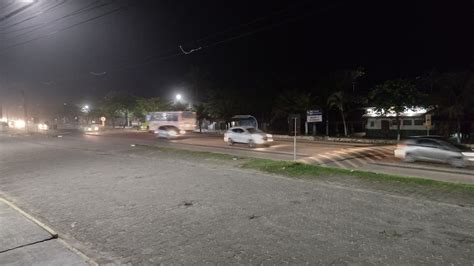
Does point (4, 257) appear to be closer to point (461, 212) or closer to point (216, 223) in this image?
point (216, 223)

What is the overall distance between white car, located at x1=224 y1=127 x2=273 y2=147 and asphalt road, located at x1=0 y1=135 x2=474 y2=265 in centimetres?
1235

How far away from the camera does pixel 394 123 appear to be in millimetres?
36938

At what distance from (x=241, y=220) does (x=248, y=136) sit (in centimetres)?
1894

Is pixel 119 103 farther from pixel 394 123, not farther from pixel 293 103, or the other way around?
pixel 394 123

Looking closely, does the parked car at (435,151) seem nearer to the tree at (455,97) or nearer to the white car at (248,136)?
the white car at (248,136)

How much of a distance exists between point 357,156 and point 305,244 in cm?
1372

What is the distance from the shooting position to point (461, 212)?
8625 mm

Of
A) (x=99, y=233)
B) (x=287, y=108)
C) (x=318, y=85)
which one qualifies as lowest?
(x=99, y=233)

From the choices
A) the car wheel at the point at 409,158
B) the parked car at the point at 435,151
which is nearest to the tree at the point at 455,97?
the parked car at the point at 435,151

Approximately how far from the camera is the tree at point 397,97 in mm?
31297

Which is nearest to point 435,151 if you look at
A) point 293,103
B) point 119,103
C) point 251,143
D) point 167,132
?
point 251,143

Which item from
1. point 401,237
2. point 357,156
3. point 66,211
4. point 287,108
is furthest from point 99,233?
point 287,108

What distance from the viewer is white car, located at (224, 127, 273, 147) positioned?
26.9m

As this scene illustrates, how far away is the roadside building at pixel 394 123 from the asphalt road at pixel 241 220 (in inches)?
1019
